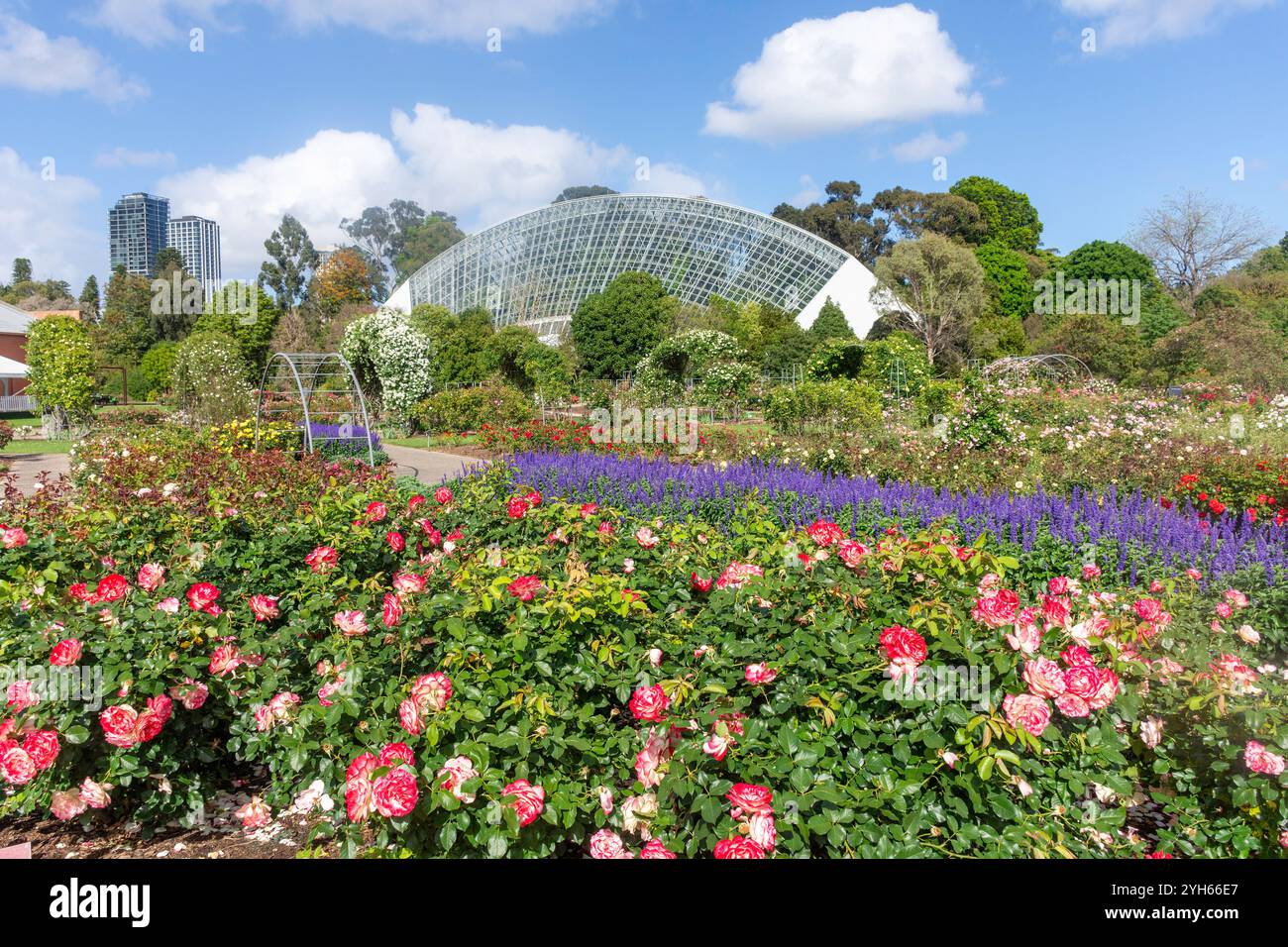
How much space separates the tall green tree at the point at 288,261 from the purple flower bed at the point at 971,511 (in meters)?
48.0

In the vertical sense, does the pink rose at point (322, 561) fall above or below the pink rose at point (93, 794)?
above

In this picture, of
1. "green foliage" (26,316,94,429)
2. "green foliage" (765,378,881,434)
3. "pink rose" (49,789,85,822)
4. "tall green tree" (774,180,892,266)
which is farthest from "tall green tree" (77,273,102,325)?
"pink rose" (49,789,85,822)

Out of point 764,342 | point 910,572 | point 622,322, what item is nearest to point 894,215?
point 764,342

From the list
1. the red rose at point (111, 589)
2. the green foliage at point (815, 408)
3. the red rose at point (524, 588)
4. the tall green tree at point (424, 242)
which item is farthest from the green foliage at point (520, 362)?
the tall green tree at point (424, 242)

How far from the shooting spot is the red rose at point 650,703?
1.85 m

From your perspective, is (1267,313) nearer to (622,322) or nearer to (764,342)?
(764,342)

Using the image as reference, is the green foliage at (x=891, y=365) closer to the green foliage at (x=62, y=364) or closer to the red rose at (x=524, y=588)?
the red rose at (x=524, y=588)

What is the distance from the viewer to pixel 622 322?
1122 inches

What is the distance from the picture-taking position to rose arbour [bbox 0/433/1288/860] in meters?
1.80

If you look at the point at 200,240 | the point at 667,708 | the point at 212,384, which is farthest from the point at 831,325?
the point at 200,240

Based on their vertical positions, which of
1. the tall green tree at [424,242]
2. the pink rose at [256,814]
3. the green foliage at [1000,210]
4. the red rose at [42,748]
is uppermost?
the tall green tree at [424,242]

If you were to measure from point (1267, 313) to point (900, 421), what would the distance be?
1640 centimetres

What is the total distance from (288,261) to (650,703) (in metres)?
54.7
